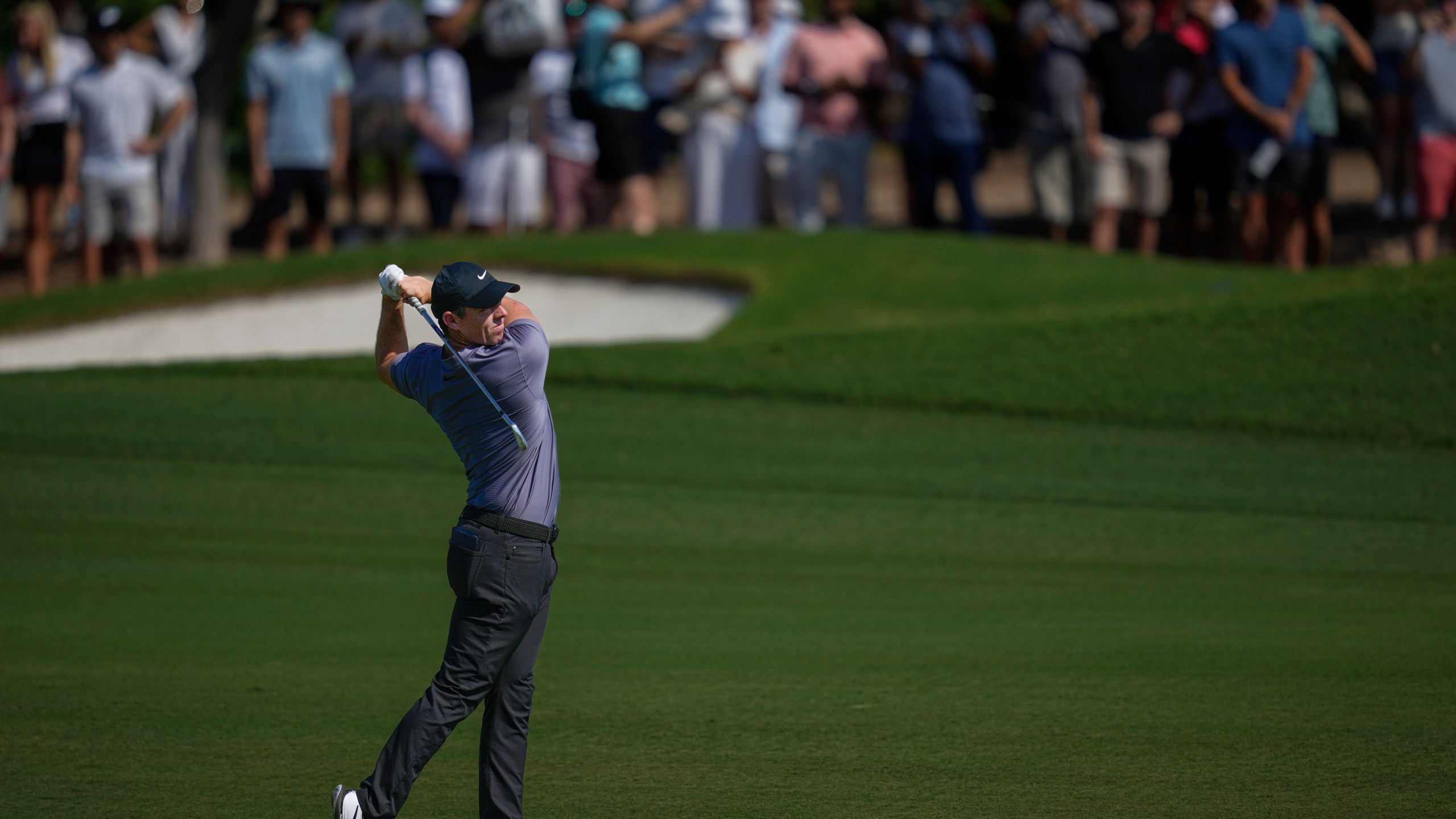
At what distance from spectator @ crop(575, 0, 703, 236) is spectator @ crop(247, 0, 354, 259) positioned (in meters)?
2.66

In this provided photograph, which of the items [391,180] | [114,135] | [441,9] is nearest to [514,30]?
[441,9]

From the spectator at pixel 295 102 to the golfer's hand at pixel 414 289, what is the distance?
11.7 metres

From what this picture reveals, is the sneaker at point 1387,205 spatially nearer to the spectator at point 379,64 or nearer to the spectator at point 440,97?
the spectator at point 440,97

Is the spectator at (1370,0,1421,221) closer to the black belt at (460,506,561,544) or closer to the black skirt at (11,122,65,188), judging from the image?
the black belt at (460,506,561,544)

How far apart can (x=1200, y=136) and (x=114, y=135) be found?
31.8 ft

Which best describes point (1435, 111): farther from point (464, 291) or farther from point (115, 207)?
point (115, 207)

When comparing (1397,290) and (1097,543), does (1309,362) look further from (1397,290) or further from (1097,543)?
(1097,543)

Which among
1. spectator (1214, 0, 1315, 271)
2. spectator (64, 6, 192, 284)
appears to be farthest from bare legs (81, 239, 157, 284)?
spectator (1214, 0, 1315, 271)

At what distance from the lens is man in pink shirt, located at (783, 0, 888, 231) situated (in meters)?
15.6

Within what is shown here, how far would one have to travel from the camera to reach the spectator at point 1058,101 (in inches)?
609

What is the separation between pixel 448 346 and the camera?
15.5 feet

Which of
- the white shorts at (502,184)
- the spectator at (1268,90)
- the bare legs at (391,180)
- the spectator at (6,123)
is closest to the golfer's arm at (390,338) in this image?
the spectator at (1268,90)

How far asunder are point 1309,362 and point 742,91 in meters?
6.28

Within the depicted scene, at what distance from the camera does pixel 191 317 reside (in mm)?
15516
